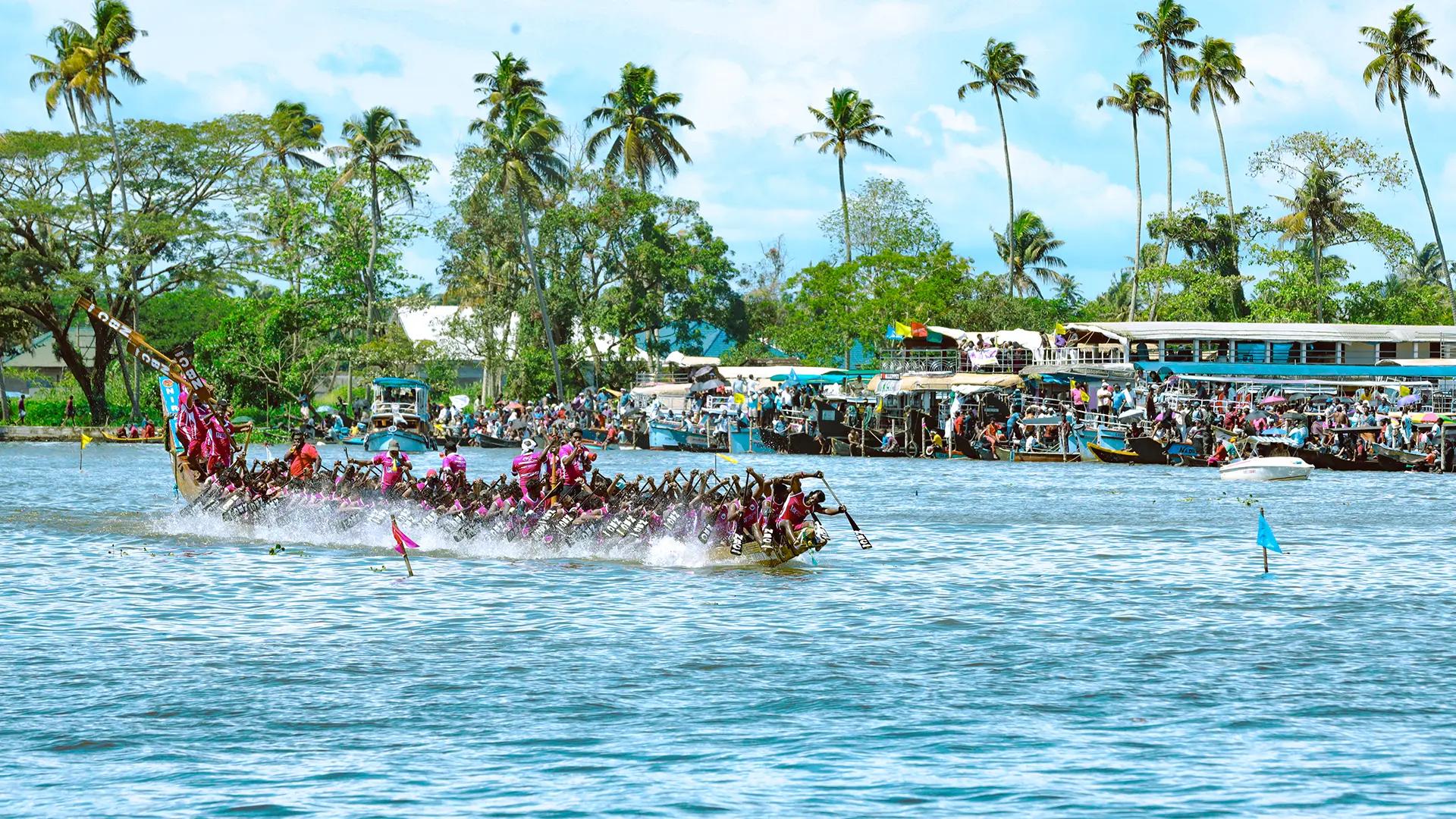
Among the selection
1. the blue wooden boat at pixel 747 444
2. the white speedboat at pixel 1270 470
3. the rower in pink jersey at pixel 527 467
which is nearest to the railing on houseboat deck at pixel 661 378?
the blue wooden boat at pixel 747 444

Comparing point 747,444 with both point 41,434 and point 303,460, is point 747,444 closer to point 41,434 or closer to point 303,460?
point 41,434

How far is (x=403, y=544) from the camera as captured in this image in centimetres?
2320

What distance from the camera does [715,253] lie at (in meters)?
85.4

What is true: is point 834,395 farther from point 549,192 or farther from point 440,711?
point 440,711

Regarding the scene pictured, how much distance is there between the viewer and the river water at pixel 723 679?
11.9 metres

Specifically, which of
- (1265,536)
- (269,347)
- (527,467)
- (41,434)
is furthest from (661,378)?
(1265,536)

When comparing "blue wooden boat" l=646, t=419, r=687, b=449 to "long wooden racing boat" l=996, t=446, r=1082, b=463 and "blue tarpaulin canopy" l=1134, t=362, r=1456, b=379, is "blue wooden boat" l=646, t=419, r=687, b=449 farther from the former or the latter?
"blue tarpaulin canopy" l=1134, t=362, r=1456, b=379

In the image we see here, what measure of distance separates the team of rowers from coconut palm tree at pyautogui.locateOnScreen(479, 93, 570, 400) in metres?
46.5

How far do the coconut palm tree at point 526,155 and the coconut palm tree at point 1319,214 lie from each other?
39618 millimetres

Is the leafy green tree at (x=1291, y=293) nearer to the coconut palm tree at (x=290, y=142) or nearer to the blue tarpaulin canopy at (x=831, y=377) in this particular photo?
the blue tarpaulin canopy at (x=831, y=377)

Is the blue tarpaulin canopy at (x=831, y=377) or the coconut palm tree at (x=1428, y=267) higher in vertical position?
the coconut palm tree at (x=1428, y=267)

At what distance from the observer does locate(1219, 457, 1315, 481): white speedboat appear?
48.2 meters

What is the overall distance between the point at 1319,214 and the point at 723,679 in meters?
74.6

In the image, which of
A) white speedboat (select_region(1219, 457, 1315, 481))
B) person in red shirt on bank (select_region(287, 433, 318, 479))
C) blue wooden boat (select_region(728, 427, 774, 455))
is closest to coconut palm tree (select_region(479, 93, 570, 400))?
blue wooden boat (select_region(728, 427, 774, 455))
